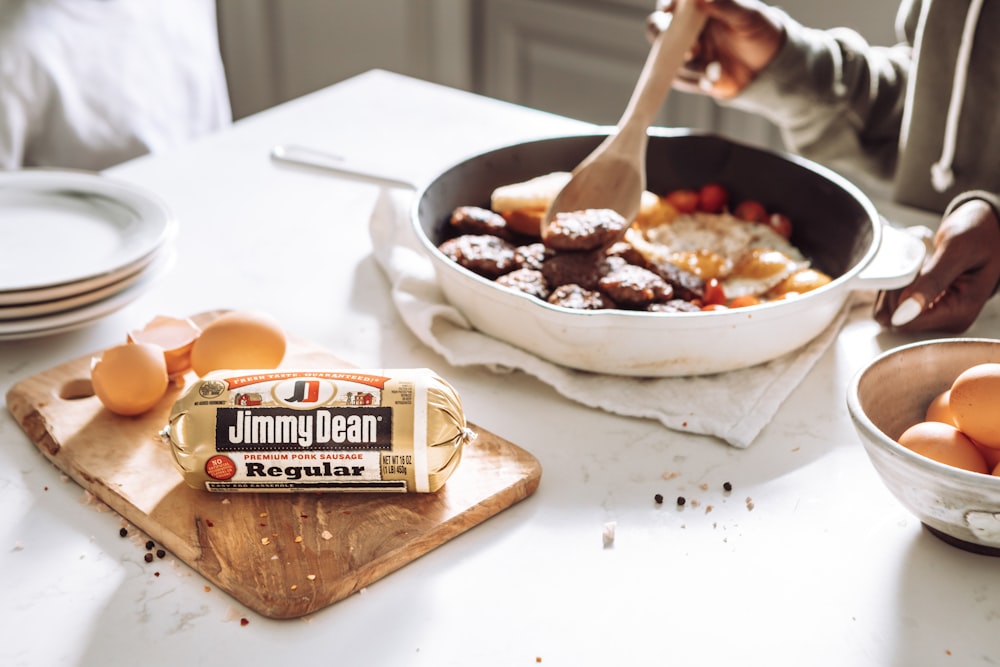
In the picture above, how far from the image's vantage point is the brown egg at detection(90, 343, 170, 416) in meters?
0.91

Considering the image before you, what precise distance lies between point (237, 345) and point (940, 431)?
0.62 m

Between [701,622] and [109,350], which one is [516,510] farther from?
[109,350]

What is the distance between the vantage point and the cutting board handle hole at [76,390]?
0.98 metres

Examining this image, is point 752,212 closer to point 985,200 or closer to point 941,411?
point 985,200

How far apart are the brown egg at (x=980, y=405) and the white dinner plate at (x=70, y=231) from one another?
81 cm

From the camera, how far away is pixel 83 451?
89 cm

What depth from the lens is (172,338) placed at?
100 cm

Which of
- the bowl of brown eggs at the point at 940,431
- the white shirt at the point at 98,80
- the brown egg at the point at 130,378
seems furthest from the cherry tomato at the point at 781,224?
the white shirt at the point at 98,80

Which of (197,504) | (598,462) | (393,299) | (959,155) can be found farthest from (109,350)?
(959,155)

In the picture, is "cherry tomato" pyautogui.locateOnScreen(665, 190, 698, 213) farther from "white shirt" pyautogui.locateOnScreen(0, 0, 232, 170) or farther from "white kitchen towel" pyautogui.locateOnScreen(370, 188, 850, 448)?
"white shirt" pyautogui.locateOnScreen(0, 0, 232, 170)

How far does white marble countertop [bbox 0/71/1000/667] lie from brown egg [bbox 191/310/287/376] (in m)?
0.12

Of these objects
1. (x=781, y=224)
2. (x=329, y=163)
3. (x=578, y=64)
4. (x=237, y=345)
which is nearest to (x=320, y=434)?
(x=237, y=345)

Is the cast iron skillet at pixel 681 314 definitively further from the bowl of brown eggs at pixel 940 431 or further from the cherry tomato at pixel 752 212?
the bowl of brown eggs at pixel 940 431

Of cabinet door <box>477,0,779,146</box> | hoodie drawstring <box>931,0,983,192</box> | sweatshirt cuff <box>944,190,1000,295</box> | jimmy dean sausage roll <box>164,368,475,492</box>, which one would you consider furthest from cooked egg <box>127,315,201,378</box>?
cabinet door <box>477,0,779,146</box>
